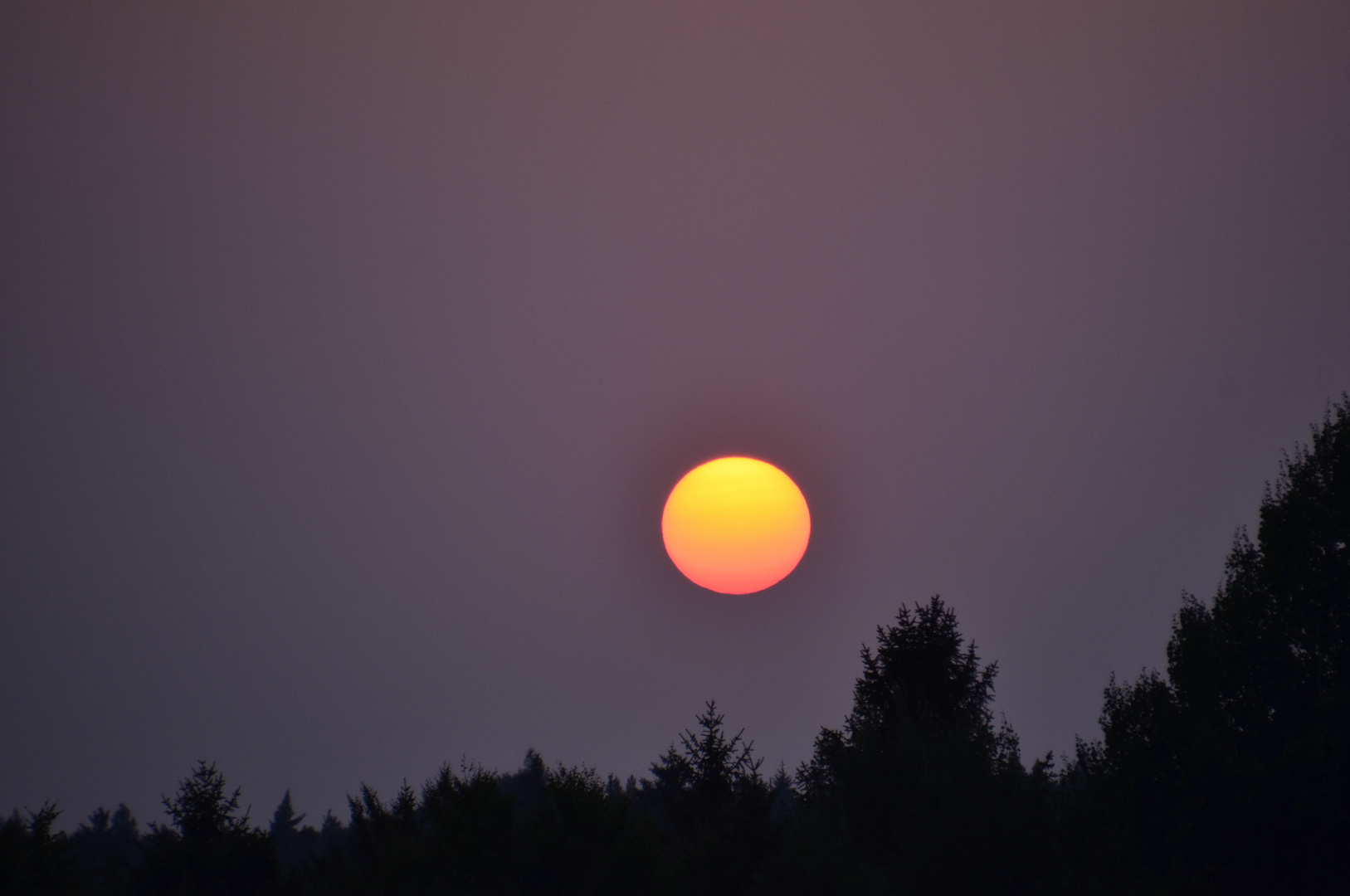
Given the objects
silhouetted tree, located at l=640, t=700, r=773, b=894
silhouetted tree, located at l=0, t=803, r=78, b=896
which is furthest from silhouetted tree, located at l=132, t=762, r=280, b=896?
silhouetted tree, located at l=640, t=700, r=773, b=894

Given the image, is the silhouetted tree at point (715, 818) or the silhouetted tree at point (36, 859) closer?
the silhouetted tree at point (715, 818)

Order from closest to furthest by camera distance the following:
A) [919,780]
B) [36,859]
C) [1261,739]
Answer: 1. [1261,739]
2. [919,780]
3. [36,859]

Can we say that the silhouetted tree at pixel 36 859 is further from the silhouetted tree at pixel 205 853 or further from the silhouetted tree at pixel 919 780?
the silhouetted tree at pixel 919 780

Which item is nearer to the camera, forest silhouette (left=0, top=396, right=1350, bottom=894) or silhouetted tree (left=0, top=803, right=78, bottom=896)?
forest silhouette (left=0, top=396, right=1350, bottom=894)

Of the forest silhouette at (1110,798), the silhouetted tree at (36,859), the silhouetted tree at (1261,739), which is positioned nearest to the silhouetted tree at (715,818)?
the forest silhouette at (1110,798)

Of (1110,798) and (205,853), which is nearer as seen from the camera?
(1110,798)

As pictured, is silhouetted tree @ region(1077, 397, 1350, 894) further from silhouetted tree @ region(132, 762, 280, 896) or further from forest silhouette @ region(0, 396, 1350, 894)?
silhouetted tree @ region(132, 762, 280, 896)

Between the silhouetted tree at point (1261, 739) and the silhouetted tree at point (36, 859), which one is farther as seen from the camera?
the silhouetted tree at point (36, 859)

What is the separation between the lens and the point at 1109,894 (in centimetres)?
2969

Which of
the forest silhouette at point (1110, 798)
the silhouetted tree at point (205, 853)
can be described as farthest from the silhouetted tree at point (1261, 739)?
the silhouetted tree at point (205, 853)

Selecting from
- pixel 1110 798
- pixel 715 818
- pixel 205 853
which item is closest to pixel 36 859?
pixel 205 853

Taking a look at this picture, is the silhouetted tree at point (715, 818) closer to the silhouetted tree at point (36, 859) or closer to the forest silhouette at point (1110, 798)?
the forest silhouette at point (1110, 798)

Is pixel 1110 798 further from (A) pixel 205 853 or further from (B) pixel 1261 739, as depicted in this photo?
(A) pixel 205 853

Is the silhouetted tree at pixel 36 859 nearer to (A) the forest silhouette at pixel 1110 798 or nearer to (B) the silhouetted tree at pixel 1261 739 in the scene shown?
(A) the forest silhouette at pixel 1110 798
